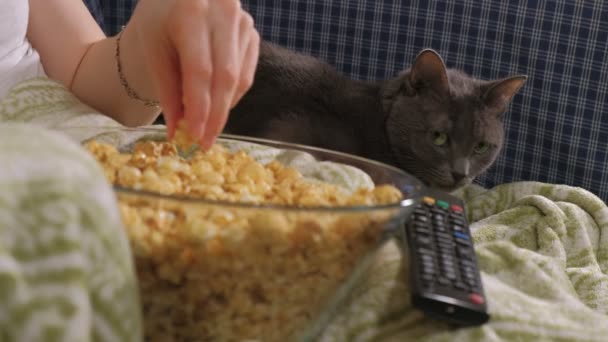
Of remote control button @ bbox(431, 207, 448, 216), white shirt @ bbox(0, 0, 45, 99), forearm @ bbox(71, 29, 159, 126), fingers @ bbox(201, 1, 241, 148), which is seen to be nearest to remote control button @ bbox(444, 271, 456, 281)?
remote control button @ bbox(431, 207, 448, 216)

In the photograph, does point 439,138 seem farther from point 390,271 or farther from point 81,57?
point 390,271

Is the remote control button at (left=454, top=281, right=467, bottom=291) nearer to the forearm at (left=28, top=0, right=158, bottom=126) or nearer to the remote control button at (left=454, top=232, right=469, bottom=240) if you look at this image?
the remote control button at (left=454, top=232, right=469, bottom=240)

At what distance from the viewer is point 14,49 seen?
1.12m

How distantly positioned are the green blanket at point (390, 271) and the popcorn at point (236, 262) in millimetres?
72

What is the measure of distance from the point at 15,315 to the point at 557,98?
1.57 meters

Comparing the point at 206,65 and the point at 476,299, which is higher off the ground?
the point at 206,65

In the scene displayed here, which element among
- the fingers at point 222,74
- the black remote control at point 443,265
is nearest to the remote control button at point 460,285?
the black remote control at point 443,265

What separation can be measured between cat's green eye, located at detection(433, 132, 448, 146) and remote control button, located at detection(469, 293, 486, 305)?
95 cm

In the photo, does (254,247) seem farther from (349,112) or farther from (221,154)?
(349,112)

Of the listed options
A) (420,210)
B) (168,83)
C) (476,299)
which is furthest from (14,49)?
(476,299)

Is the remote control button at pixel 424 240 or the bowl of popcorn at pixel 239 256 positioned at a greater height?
the bowl of popcorn at pixel 239 256

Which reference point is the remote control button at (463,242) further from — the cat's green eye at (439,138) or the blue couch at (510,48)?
the blue couch at (510,48)

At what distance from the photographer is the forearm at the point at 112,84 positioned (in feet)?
3.50

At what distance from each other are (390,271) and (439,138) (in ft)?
3.12
